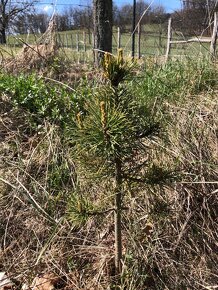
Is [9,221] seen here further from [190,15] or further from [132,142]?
[190,15]

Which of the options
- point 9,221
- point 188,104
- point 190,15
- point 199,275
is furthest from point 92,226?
point 190,15

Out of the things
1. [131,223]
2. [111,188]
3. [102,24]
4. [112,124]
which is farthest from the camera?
[102,24]

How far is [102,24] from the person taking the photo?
5074 millimetres

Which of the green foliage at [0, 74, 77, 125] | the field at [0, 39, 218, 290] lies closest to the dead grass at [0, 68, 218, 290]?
the field at [0, 39, 218, 290]

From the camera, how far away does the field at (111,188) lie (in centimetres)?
161

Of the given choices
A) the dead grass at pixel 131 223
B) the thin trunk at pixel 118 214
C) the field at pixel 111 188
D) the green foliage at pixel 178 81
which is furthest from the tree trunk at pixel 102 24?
the thin trunk at pixel 118 214

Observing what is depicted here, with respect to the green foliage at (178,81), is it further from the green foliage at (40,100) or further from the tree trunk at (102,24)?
the tree trunk at (102,24)

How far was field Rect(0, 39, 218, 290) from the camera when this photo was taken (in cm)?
161

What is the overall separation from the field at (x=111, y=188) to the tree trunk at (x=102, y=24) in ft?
7.35

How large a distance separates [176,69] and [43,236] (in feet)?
6.39

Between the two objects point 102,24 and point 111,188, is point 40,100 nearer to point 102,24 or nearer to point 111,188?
point 111,188

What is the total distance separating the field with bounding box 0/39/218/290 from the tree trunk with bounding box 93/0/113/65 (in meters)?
2.24

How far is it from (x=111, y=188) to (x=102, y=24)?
11.7ft

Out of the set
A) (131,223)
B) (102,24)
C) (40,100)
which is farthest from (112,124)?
(102,24)
